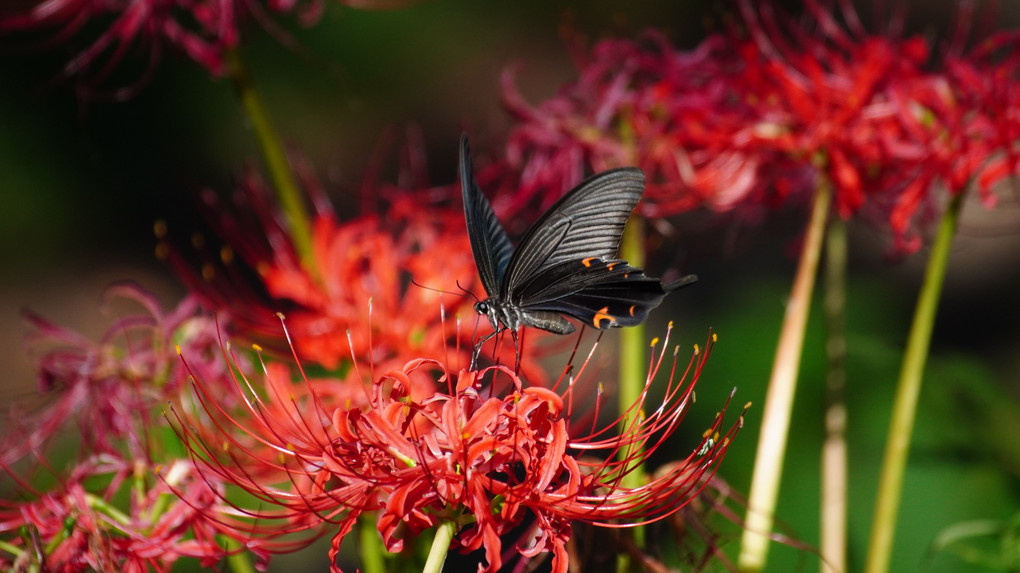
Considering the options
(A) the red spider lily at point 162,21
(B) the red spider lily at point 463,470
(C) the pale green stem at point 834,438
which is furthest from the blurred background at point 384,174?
(B) the red spider lily at point 463,470

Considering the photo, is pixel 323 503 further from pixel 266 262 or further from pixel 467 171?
pixel 266 262

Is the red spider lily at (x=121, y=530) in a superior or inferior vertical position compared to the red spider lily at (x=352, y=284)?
inferior

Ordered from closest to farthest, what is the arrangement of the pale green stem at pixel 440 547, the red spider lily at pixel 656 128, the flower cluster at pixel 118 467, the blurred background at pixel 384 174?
the pale green stem at pixel 440 547 → the flower cluster at pixel 118 467 → the red spider lily at pixel 656 128 → the blurred background at pixel 384 174

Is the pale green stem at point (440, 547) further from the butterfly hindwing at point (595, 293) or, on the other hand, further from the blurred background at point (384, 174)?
the blurred background at point (384, 174)

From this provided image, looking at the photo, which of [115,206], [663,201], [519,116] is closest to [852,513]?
[663,201]

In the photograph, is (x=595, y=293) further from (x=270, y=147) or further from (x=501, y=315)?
(x=270, y=147)
